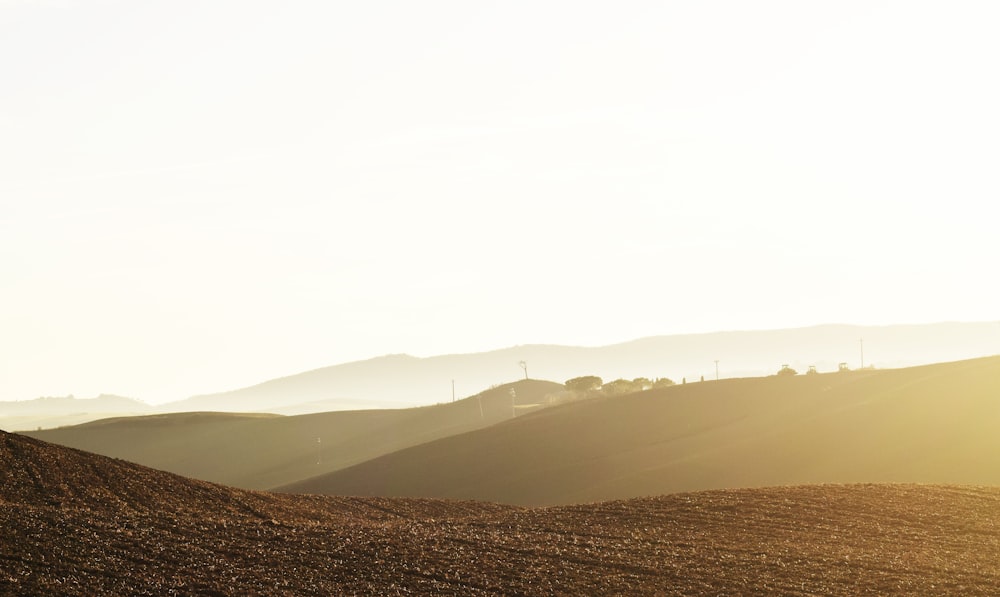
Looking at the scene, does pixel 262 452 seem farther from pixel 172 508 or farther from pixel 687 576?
pixel 687 576

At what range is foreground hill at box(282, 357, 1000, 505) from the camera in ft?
159

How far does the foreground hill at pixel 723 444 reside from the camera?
48.4 meters

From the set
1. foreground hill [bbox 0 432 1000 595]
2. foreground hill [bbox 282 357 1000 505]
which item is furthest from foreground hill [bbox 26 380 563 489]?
foreground hill [bbox 0 432 1000 595]

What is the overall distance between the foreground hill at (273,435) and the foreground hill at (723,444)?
2391 cm

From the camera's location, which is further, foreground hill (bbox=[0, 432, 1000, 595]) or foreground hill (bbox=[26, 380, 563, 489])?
foreground hill (bbox=[26, 380, 563, 489])

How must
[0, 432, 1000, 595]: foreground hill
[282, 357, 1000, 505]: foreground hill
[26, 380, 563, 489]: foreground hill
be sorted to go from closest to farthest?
[0, 432, 1000, 595]: foreground hill < [282, 357, 1000, 505]: foreground hill < [26, 380, 563, 489]: foreground hill

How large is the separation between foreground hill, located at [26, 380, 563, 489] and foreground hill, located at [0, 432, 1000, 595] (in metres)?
59.7

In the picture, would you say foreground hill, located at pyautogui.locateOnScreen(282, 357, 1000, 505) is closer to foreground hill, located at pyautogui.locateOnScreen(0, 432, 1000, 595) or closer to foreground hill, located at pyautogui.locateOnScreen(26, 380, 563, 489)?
foreground hill, located at pyautogui.locateOnScreen(0, 432, 1000, 595)

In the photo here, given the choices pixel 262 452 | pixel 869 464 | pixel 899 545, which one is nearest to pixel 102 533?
pixel 899 545

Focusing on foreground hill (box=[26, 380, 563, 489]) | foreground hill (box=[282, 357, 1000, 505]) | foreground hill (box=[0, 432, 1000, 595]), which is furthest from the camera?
foreground hill (box=[26, 380, 563, 489])

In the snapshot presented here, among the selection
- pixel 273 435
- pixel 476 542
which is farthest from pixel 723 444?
pixel 273 435

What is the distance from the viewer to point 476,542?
957 inches

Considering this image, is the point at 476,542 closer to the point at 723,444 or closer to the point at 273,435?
the point at 723,444

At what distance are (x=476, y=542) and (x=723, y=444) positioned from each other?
35753mm
